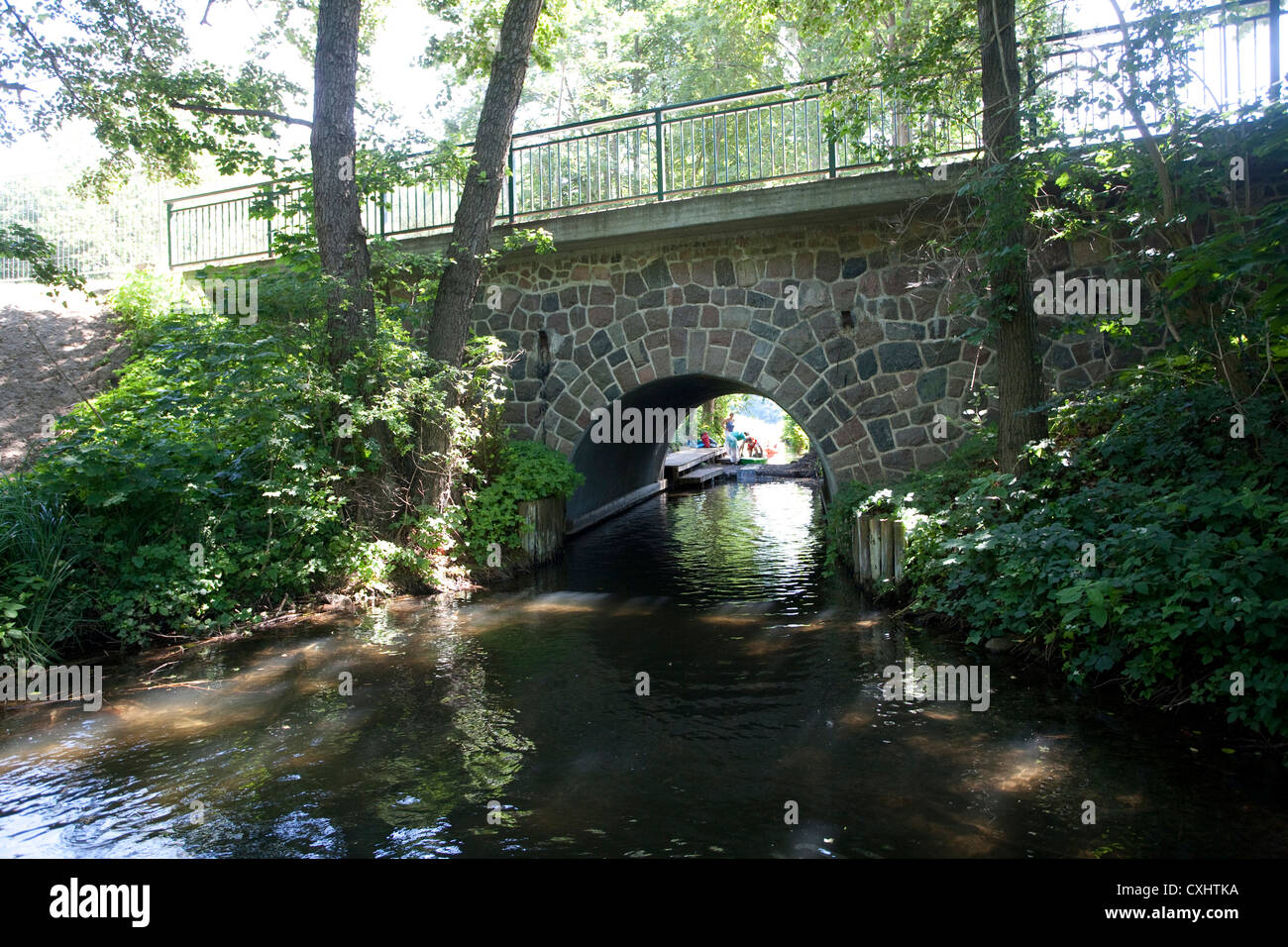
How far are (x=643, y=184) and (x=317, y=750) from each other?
25.7 ft

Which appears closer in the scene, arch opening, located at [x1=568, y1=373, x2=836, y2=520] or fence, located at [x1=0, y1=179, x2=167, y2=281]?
arch opening, located at [x1=568, y1=373, x2=836, y2=520]

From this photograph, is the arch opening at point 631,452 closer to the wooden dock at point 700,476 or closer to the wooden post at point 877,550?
the wooden post at point 877,550

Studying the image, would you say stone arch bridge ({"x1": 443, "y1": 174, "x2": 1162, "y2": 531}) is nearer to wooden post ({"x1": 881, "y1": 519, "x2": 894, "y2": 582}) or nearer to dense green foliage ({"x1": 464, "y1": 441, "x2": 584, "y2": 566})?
dense green foliage ({"x1": 464, "y1": 441, "x2": 584, "y2": 566})

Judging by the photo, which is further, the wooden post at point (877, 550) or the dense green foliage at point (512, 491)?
the dense green foliage at point (512, 491)

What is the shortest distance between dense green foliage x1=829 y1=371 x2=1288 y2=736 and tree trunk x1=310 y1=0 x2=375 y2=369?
567 centimetres

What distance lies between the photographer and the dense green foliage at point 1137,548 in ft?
14.6

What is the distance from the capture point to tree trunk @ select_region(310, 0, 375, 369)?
852 centimetres

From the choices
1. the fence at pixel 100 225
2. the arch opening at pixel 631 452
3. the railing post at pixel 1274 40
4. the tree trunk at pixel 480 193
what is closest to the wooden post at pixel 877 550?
the arch opening at pixel 631 452

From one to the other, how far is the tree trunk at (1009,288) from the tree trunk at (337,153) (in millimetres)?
5698

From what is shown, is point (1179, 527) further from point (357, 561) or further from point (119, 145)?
point (119, 145)

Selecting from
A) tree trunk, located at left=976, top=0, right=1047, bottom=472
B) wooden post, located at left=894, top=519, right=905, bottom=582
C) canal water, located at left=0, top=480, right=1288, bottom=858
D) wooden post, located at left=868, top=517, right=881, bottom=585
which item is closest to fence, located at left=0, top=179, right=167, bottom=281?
canal water, located at left=0, top=480, right=1288, bottom=858

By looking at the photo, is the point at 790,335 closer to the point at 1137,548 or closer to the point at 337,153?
the point at 337,153
